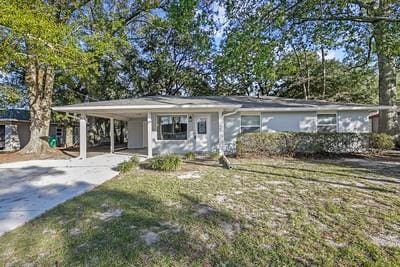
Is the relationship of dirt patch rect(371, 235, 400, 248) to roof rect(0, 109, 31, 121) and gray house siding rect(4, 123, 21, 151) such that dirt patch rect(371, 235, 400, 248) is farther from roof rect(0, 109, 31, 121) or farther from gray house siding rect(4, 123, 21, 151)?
gray house siding rect(4, 123, 21, 151)

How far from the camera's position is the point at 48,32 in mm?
11086

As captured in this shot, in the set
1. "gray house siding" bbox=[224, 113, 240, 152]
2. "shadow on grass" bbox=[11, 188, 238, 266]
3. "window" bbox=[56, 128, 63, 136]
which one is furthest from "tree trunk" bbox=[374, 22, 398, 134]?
"window" bbox=[56, 128, 63, 136]

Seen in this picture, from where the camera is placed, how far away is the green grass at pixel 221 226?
3.23m

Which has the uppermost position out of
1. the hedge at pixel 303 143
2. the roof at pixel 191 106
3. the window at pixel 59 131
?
the roof at pixel 191 106

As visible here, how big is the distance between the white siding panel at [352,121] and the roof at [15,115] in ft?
80.2

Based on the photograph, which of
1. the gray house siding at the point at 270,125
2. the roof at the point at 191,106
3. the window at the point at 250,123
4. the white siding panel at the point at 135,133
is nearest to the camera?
the roof at the point at 191,106

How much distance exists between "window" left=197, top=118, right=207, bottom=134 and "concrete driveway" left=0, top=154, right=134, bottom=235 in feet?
18.4

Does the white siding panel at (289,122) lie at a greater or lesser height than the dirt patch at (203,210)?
greater

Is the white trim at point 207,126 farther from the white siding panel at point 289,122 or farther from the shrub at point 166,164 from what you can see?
the shrub at point 166,164

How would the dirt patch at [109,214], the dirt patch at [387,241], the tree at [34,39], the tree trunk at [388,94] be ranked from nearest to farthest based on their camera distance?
the dirt patch at [387,241]
the dirt patch at [109,214]
the tree at [34,39]
the tree trunk at [388,94]

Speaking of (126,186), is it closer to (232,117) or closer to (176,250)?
(176,250)

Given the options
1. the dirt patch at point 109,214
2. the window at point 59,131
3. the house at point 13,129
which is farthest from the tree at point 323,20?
the window at point 59,131

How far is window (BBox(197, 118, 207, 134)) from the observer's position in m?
14.5

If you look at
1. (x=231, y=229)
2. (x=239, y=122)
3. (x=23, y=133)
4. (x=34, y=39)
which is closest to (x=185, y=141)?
(x=239, y=122)
